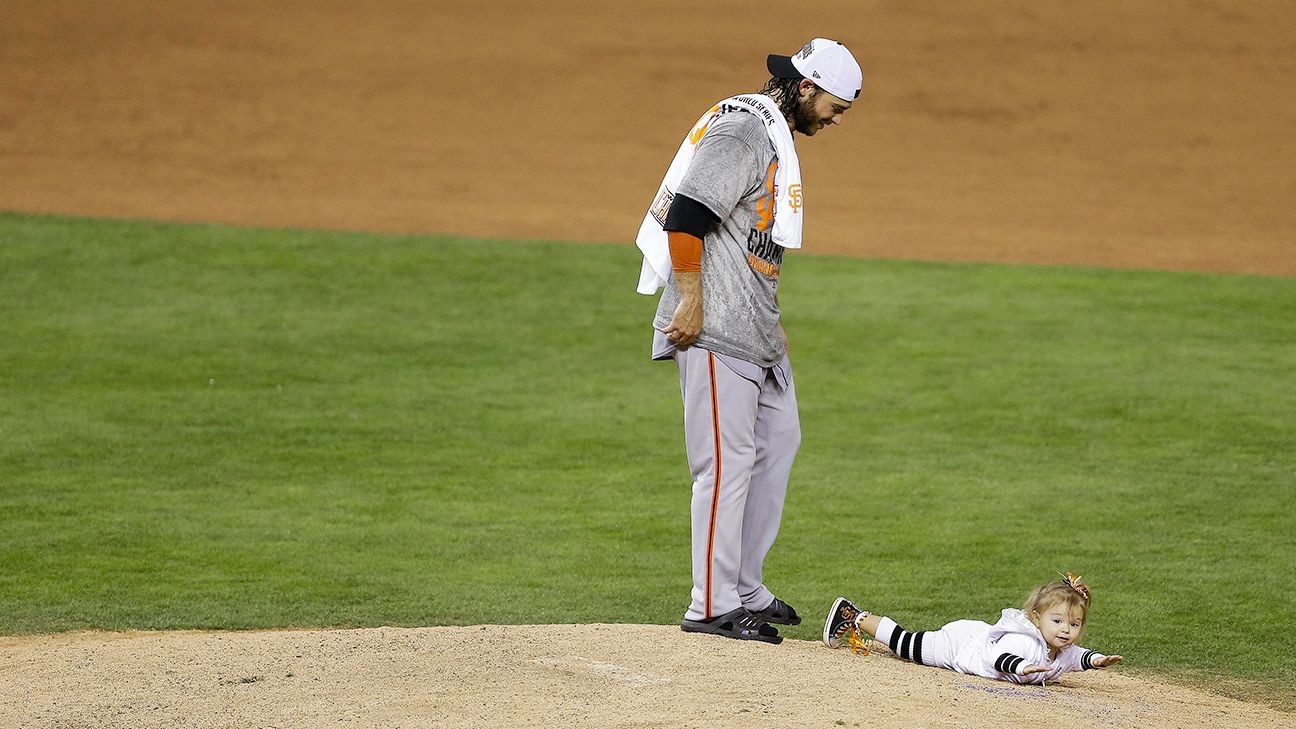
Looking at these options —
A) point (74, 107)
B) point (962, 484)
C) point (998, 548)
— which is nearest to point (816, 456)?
point (962, 484)

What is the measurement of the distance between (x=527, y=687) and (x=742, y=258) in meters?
1.51

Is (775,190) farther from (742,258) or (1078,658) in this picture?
(1078,658)

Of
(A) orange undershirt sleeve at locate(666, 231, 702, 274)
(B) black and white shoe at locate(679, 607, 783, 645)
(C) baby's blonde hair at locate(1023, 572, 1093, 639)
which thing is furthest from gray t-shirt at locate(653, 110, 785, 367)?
(C) baby's blonde hair at locate(1023, 572, 1093, 639)

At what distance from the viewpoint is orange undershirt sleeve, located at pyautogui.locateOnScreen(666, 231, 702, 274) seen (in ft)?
16.6

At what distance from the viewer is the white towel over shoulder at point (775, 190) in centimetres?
518

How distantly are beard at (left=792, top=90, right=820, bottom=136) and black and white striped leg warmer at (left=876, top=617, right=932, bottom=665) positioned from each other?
160 centimetres

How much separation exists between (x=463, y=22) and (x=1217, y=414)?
589 inches

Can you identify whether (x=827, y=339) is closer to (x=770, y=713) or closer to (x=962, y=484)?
(x=962, y=484)

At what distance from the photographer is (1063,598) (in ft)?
17.0

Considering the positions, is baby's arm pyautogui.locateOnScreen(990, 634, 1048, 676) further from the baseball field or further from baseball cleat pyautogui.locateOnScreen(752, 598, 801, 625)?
baseball cleat pyautogui.locateOnScreen(752, 598, 801, 625)

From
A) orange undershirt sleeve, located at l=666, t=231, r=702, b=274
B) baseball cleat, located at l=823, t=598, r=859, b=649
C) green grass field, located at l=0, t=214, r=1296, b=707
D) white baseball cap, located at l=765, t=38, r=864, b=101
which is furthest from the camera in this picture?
green grass field, located at l=0, t=214, r=1296, b=707

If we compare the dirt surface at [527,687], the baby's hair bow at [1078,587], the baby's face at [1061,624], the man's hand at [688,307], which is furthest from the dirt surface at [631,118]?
the dirt surface at [527,687]

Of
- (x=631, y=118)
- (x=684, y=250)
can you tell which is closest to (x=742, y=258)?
(x=684, y=250)

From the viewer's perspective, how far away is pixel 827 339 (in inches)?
504
